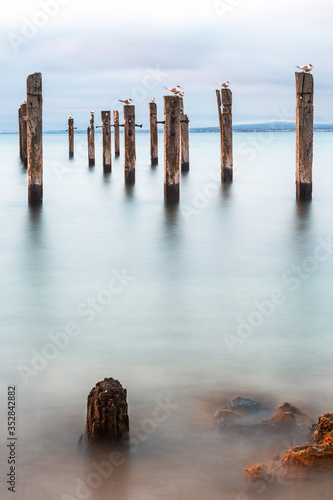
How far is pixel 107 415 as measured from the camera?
326 cm

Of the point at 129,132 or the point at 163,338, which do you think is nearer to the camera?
the point at 163,338

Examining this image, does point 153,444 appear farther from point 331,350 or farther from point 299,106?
point 299,106

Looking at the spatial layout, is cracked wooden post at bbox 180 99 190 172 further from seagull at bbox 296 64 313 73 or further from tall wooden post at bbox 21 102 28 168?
seagull at bbox 296 64 313 73

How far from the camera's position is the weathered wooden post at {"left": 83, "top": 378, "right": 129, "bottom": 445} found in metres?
3.24

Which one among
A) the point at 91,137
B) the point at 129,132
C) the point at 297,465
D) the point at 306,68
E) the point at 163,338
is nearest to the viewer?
the point at 297,465

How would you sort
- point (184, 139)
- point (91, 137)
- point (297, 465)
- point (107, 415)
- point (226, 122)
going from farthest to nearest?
1. point (91, 137)
2. point (184, 139)
3. point (226, 122)
4. point (107, 415)
5. point (297, 465)

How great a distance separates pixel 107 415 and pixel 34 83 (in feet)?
25.4

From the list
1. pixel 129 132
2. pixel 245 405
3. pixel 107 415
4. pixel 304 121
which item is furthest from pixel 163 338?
pixel 129 132

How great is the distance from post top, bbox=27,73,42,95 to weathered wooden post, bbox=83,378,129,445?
760 cm

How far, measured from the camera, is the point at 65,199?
1422cm

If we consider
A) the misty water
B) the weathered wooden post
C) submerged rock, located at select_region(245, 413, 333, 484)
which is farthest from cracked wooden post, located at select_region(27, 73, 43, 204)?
submerged rock, located at select_region(245, 413, 333, 484)

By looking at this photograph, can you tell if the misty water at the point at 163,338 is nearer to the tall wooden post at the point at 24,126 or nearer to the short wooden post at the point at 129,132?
the short wooden post at the point at 129,132

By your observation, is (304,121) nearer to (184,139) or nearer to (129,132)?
(129,132)

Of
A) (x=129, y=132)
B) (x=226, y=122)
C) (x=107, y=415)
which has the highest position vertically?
(x=226, y=122)
